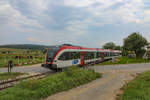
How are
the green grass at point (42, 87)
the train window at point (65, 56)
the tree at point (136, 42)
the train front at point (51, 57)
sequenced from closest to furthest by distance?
the green grass at point (42, 87)
the train front at point (51, 57)
the train window at point (65, 56)
the tree at point (136, 42)

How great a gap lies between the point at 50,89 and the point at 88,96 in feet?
7.31

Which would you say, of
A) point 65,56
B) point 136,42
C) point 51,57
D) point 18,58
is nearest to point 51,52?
point 51,57

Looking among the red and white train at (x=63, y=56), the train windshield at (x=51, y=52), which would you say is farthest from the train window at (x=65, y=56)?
the train windshield at (x=51, y=52)

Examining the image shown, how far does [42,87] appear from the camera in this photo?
23.8 feet

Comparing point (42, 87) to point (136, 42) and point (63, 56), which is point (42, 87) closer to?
point (63, 56)

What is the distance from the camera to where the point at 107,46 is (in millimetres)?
86750

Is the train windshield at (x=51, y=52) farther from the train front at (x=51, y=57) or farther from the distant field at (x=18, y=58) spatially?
the distant field at (x=18, y=58)

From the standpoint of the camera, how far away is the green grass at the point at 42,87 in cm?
616

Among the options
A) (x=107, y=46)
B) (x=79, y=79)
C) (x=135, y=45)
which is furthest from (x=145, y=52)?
(x=107, y=46)

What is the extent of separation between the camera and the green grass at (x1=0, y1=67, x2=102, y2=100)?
6158 millimetres

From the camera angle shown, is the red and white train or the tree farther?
the tree

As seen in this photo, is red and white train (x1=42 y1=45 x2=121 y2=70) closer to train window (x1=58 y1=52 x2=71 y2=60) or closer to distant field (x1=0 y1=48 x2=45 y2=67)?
train window (x1=58 y1=52 x2=71 y2=60)

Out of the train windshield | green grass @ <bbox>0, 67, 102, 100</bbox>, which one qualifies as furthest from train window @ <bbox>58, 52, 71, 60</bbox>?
green grass @ <bbox>0, 67, 102, 100</bbox>

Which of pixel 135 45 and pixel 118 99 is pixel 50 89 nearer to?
pixel 118 99
